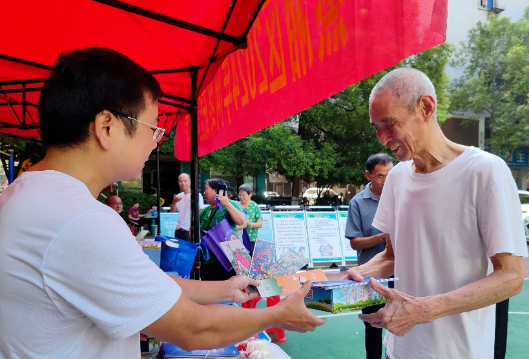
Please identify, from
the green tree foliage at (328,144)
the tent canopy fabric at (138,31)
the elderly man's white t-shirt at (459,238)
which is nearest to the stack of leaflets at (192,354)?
the elderly man's white t-shirt at (459,238)

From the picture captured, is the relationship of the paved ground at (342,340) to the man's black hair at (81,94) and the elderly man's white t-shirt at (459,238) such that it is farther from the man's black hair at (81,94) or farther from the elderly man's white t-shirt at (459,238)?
the man's black hair at (81,94)

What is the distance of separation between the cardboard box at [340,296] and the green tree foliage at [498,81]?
2332 centimetres

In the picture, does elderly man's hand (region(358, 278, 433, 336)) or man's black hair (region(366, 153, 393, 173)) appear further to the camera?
man's black hair (region(366, 153, 393, 173))

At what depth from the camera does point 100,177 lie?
1124 mm

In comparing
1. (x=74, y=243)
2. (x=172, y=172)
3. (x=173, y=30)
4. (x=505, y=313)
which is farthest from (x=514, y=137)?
(x=74, y=243)

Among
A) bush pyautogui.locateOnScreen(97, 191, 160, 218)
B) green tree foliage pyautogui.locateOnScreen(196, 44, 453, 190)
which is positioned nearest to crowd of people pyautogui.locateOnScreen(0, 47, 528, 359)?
green tree foliage pyautogui.locateOnScreen(196, 44, 453, 190)

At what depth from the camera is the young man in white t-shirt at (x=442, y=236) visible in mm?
1379

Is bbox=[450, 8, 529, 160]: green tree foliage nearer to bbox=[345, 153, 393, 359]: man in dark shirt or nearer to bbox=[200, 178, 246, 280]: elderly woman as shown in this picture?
bbox=[345, 153, 393, 359]: man in dark shirt

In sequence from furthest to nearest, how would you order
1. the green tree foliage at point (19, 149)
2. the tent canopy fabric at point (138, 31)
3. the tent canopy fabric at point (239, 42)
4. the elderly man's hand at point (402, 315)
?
the green tree foliage at point (19, 149) → the tent canopy fabric at point (138, 31) → the elderly man's hand at point (402, 315) → the tent canopy fabric at point (239, 42)

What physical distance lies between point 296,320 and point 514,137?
24.6 meters

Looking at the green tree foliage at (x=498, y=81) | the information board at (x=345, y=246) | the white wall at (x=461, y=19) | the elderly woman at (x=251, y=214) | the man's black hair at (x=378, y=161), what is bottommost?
the information board at (x=345, y=246)

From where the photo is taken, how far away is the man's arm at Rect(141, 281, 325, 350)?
3.26 feet

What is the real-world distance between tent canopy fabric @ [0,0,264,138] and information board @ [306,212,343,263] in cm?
583

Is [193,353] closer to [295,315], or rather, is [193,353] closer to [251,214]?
[295,315]
